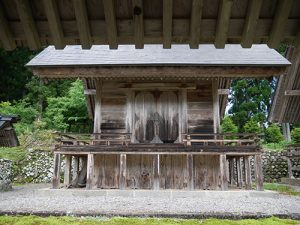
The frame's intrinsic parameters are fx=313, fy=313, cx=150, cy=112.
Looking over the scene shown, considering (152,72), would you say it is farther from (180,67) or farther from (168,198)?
(168,198)

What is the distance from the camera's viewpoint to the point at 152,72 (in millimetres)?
11133

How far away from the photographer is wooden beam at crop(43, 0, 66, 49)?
284cm

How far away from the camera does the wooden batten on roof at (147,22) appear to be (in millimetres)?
2869

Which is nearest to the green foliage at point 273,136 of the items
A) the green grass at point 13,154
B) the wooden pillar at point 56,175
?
the green grass at point 13,154

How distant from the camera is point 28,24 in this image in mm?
2965

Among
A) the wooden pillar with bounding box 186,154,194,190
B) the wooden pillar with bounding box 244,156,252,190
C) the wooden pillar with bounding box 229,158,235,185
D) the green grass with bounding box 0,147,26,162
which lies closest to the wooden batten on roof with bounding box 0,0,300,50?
the wooden pillar with bounding box 186,154,194,190

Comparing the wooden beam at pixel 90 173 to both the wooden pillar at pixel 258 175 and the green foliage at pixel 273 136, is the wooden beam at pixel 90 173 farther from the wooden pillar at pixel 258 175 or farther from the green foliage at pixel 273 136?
the green foliage at pixel 273 136

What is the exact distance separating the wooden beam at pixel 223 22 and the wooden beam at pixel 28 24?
69.8 inches

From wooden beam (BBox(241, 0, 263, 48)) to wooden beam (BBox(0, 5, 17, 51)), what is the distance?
2304 mm

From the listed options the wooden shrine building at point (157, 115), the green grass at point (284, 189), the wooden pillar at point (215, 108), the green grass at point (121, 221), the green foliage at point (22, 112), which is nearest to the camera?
the green grass at point (121, 221)

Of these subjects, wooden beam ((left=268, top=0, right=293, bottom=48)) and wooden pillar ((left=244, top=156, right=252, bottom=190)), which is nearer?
wooden beam ((left=268, top=0, right=293, bottom=48))

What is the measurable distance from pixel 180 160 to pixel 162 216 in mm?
5694

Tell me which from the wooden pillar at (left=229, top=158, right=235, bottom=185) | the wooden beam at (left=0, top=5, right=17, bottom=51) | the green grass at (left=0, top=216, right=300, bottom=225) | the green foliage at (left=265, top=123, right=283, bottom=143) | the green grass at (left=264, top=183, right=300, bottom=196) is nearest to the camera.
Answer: the wooden beam at (left=0, top=5, right=17, bottom=51)

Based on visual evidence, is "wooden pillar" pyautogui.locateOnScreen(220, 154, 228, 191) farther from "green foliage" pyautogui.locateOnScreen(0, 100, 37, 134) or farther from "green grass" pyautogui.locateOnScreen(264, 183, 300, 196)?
"green foliage" pyautogui.locateOnScreen(0, 100, 37, 134)
